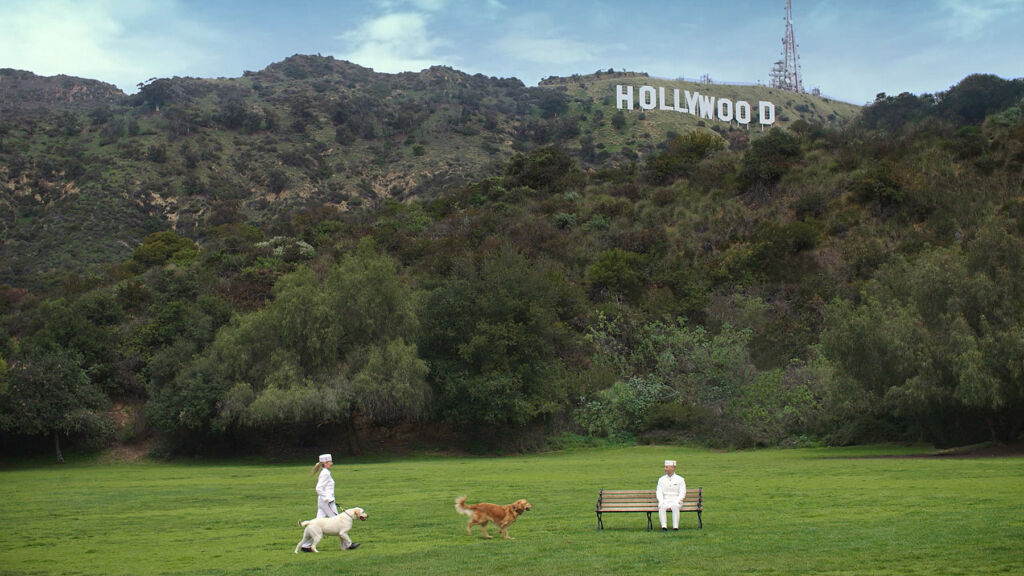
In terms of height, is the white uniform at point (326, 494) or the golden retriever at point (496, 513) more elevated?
the white uniform at point (326, 494)

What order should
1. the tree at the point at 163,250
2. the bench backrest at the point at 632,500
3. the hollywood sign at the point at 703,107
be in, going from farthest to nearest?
the hollywood sign at the point at 703,107, the tree at the point at 163,250, the bench backrest at the point at 632,500

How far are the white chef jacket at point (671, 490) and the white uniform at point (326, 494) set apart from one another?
561 centimetres

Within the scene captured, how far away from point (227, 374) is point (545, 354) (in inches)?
647

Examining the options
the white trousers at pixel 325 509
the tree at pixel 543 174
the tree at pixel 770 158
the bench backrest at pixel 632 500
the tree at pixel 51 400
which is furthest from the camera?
the tree at pixel 543 174

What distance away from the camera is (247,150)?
106 metres

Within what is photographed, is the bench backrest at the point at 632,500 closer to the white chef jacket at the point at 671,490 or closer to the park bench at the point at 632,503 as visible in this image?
the park bench at the point at 632,503

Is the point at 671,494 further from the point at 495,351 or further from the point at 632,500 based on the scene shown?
the point at 495,351

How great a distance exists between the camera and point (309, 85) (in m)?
167

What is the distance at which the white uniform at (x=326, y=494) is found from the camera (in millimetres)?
13773

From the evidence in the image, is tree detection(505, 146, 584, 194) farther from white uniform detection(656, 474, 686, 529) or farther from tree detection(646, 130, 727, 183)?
white uniform detection(656, 474, 686, 529)

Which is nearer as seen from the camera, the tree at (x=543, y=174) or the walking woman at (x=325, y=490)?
the walking woman at (x=325, y=490)

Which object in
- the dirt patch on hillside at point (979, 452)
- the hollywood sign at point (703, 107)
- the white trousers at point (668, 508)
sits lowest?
the dirt patch on hillside at point (979, 452)

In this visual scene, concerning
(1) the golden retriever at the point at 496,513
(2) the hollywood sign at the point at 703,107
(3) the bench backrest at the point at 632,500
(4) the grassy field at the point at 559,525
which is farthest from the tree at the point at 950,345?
(2) the hollywood sign at the point at 703,107

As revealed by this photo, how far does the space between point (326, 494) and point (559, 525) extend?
173 inches
